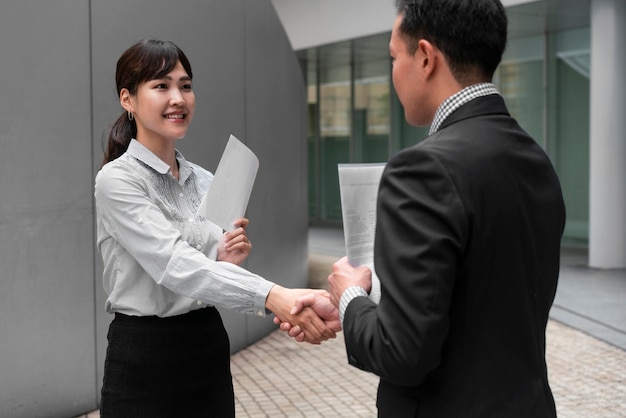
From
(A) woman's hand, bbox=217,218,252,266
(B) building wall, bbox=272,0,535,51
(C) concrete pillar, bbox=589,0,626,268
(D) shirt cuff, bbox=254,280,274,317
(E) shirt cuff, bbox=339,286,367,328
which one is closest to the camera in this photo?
(E) shirt cuff, bbox=339,286,367,328

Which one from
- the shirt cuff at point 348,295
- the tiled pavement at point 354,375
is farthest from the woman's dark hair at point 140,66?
the tiled pavement at point 354,375

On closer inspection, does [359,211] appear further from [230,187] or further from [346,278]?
[230,187]

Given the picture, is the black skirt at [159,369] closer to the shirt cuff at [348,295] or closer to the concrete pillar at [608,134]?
the shirt cuff at [348,295]

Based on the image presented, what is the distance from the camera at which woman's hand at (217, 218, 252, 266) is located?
2.96 m

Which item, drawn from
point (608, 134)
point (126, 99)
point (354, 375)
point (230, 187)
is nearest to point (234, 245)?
point (230, 187)

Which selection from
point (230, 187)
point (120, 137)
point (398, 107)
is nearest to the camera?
point (230, 187)

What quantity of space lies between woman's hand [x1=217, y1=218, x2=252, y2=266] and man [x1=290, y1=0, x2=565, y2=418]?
1.09 m

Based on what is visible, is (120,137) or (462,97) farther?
(120,137)

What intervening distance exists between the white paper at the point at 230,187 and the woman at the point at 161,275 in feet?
0.34

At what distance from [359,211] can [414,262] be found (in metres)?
0.46

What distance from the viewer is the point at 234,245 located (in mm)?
2975

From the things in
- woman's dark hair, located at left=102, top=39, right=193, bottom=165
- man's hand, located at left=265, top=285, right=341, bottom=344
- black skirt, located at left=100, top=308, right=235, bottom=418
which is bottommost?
black skirt, located at left=100, top=308, right=235, bottom=418

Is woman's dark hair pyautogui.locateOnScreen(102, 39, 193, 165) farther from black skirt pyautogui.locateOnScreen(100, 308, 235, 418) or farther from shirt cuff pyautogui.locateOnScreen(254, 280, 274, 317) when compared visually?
shirt cuff pyautogui.locateOnScreen(254, 280, 274, 317)

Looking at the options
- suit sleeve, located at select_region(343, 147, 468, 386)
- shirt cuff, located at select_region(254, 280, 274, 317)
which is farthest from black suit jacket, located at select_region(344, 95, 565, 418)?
shirt cuff, located at select_region(254, 280, 274, 317)
